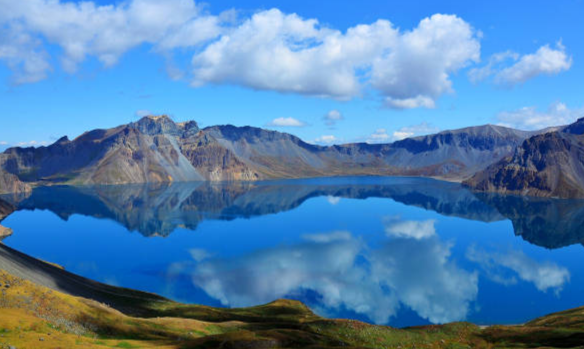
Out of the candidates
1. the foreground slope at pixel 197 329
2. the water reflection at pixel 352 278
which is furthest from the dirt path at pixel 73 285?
the water reflection at pixel 352 278

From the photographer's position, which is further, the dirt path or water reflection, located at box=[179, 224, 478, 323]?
water reflection, located at box=[179, 224, 478, 323]

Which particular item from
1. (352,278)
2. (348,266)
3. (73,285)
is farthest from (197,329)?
(348,266)

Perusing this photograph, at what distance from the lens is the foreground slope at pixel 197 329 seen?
49.8m

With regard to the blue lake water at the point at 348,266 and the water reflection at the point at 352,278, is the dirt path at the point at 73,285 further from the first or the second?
the water reflection at the point at 352,278

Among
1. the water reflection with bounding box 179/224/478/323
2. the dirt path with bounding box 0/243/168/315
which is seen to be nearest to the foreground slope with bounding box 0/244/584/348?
the dirt path with bounding box 0/243/168/315

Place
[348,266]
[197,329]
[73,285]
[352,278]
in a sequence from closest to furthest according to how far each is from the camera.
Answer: [197,329] < [73,285] < [352,278] < [348,266]

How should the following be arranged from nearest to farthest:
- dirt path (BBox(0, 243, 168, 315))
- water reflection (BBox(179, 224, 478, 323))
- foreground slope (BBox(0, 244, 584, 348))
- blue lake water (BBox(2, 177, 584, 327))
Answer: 1. foreground slope (BBox(0, 244, 584, 348))
2. dirt path (BBox(0, 243, 168, 315))
3. water reflection (BBox(179, 224, 478, 323))
4. blue lake water (BBox(2, 177, 584, 327))

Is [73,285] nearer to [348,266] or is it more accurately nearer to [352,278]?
[352,278]

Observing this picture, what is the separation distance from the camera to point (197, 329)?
213ft

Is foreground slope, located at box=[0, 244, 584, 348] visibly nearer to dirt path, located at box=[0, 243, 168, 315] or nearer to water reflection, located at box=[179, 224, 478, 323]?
dirt path, located at box=[0, 243, 168, 315]

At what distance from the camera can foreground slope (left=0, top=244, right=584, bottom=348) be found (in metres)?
49.8

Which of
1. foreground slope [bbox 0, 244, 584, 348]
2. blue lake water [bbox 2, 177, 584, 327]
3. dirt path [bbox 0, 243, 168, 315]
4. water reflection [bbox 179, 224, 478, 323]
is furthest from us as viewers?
blue lake water [bbox 2, 177, 584, 327]

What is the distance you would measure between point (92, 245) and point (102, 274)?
4828cm

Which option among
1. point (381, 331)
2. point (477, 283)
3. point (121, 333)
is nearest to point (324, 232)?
point (477, 283)
